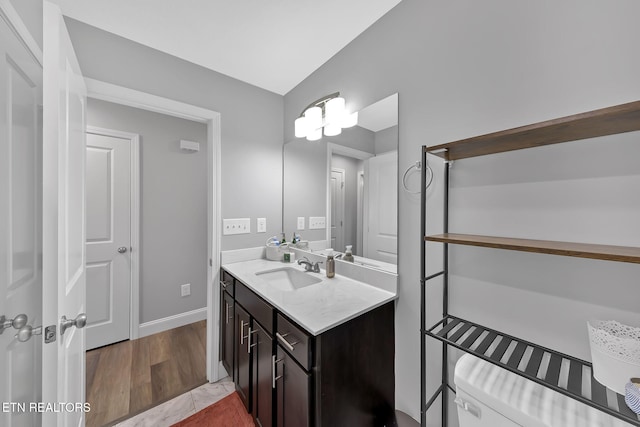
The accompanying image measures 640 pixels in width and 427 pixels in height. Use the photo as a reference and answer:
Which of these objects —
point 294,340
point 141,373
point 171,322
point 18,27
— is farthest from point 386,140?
point 171,322

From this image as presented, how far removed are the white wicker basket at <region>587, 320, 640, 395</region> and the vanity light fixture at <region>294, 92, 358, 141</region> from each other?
1368 millimetres

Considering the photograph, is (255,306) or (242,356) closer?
(255,306)

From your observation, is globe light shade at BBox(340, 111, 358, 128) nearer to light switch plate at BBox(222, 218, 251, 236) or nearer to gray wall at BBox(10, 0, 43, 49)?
light switch plate at BBox(222, 218, 251, 236)

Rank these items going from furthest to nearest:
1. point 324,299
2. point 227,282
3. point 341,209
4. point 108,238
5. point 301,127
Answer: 1. point 108,238
2. point 301,127
3. point 227,282
4. point 341,209
5. point 324,299

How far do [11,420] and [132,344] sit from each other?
72.6 inches

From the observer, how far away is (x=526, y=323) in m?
0.86

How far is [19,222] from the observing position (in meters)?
0.86

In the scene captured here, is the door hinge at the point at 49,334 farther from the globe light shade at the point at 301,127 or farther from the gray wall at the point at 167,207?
the gray wall at the point at 167,207

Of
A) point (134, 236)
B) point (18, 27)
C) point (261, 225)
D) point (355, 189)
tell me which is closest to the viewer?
point (18, 27)

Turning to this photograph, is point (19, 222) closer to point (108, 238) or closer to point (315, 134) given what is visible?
point (315, 134)

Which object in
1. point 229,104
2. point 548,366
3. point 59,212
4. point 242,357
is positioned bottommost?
point 242,357

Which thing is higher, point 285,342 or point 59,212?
point 59,212

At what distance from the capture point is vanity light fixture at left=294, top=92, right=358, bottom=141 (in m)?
1.55

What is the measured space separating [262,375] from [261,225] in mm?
1182
